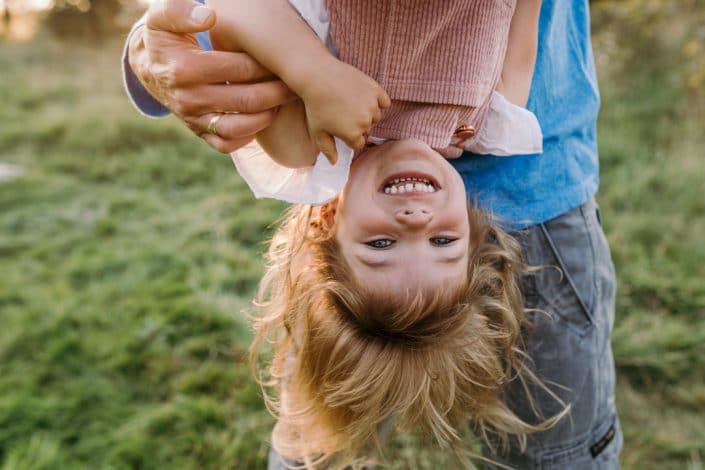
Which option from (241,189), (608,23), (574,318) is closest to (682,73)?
(608,23)

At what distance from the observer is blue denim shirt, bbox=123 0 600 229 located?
4.93 feet

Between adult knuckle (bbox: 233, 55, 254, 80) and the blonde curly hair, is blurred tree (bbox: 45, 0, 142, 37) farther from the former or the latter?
adult knuckle (bbox: 233, 55, 254, 80)

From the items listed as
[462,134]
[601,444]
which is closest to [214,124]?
[462,134]

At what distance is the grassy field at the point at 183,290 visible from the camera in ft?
7.92

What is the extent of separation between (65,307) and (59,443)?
2.96 feet

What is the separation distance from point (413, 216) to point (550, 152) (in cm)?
43

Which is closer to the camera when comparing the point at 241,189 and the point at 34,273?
the point at 34,273

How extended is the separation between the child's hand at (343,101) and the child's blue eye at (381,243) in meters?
0.29

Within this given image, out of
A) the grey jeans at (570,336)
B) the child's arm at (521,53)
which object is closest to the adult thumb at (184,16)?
the child's arm at (521,53)

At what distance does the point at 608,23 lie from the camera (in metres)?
5.09

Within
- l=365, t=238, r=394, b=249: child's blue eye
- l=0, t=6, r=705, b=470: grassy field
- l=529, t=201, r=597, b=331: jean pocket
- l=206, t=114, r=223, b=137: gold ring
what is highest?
l=206, t=114, r=223, b=137: gold ring

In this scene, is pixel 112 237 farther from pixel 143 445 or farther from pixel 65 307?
pixel 143 445

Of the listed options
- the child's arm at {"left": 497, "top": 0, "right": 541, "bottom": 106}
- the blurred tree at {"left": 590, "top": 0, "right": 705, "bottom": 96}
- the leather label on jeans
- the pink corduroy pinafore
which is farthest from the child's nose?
the blurred tree at {"left": 590, "top": 0, "right": 705, "bottom": 96}

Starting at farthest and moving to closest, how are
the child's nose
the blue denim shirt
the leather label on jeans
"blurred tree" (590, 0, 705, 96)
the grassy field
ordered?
1. "blurred tree" (590, 0, 705, 96)
2. the grassy field
3. the leather label on jeans
4. the blue denim shirt
5. the child's nose
